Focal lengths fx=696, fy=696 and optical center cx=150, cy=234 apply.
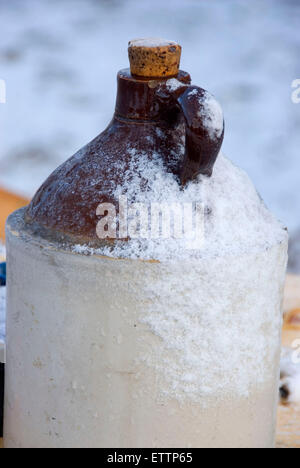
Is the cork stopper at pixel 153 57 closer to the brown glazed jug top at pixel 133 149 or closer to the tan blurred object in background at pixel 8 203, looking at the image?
the brown glazed jug top at pixel 133 149

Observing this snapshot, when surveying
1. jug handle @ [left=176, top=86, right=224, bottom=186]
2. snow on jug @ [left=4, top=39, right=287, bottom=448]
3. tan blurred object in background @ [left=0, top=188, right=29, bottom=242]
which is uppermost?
jug handle @ [left=176, top=86, right=224, bottom=186]

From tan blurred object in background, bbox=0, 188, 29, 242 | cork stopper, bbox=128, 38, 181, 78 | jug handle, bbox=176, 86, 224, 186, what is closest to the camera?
jug handle, bbox=176, 86, 224, 186

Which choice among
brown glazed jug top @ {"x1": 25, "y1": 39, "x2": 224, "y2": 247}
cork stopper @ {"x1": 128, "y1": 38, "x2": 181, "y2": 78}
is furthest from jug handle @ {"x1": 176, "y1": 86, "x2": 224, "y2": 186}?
cork stopper @ {"x1": 128, "y1": 38, "x2": 181, "y2": 78}

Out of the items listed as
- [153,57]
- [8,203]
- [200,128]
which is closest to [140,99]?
[153,57]

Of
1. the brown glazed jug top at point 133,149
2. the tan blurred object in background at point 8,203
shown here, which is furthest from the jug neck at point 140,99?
the tan blurred object in background at point 8,203

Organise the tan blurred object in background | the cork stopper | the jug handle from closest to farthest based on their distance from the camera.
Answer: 1. the jug handle
2. the cork stopper
3. the tan blurred object in background

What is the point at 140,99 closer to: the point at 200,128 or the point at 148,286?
the point at 200,128

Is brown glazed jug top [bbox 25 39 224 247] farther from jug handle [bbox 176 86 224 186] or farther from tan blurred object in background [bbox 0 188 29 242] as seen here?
tan blurred object in background [bbox 0 188 29 242]
